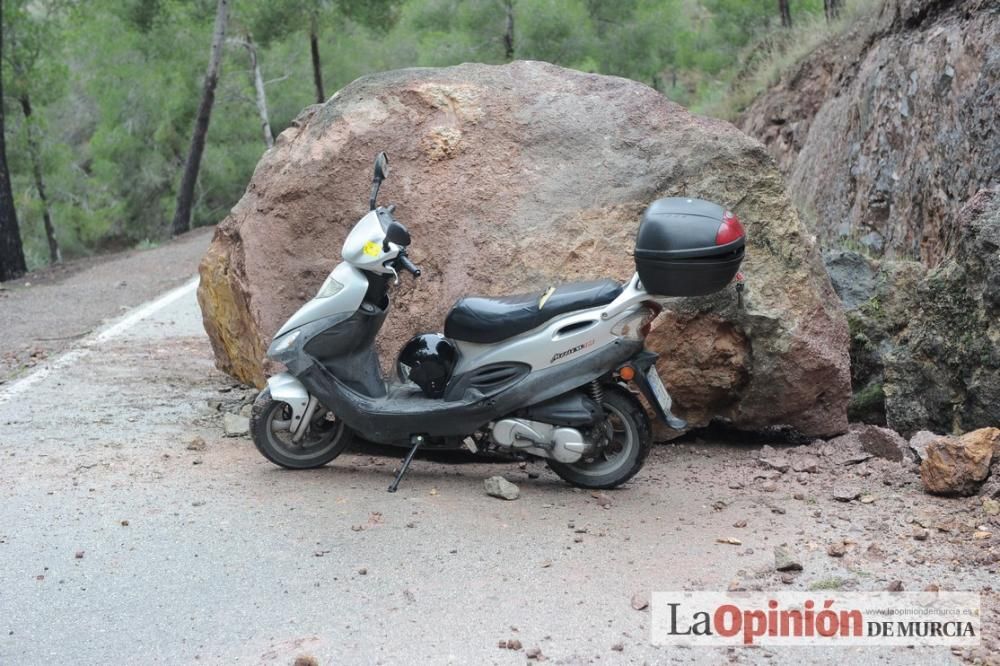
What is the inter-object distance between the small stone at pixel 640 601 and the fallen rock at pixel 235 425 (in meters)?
3.43

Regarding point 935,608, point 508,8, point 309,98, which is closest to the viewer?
point 935,608

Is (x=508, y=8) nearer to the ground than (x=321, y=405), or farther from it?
farther from it

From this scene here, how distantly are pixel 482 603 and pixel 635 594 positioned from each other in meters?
0.61

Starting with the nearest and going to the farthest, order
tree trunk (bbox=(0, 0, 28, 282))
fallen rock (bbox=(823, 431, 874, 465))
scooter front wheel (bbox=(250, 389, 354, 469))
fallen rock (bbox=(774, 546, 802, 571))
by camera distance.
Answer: fallen rock (bbox=(774, 546, 802, 571)) < scooter front wheel (bbox=(250, 389, 354, 469)) < fallen rock (bbox=(823, 431, 874, 465)) < tree trunk (bbox=(0, 0, 28, 282))

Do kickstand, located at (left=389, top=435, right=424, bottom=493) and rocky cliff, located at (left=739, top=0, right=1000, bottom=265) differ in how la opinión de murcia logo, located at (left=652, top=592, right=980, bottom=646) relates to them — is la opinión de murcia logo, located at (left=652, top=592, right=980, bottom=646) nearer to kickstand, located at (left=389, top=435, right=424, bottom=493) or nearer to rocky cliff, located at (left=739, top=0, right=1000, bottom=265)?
kickstand, located at (left=389, top=435, right=424, bottom=493)

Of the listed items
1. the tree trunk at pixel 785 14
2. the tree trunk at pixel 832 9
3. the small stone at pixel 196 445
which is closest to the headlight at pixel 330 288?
the small stone at pixel 196 445

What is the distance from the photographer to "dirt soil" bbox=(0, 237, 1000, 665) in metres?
3.96

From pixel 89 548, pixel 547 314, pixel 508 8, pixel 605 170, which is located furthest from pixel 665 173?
pixel 508 8

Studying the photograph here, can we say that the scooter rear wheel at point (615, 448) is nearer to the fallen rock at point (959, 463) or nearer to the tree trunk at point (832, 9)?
the fallen rock at point (959, 463)

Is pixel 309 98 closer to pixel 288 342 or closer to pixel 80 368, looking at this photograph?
pixel 80 368

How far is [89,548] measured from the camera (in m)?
4.90

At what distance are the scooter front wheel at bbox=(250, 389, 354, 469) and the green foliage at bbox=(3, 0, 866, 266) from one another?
13042 millimetres

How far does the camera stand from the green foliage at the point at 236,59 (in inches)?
930

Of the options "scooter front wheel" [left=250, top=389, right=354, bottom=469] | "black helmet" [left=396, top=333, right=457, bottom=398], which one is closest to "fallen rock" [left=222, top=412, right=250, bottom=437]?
"scooter front wheel" [left=250, top=389, right=354, bottom=469]
